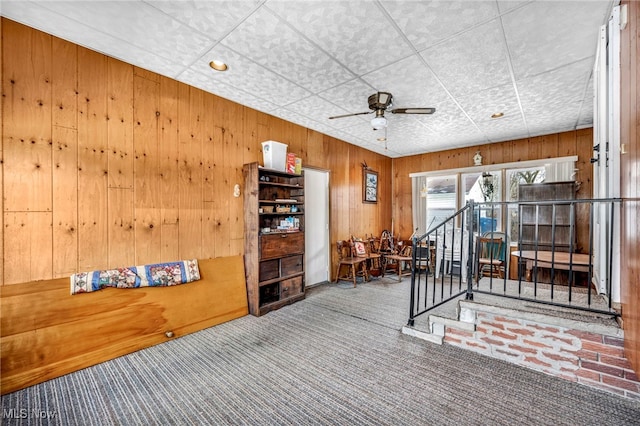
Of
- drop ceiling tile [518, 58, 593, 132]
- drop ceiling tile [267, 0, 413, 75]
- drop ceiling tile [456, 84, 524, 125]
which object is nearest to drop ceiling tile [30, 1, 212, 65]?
drop ceiling tile [267, 0, 413, 75]

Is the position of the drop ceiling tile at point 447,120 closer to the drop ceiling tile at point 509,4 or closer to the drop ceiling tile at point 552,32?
the drop ceiling tile at point 552,32

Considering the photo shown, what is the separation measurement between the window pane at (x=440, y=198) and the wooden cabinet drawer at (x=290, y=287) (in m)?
3.56

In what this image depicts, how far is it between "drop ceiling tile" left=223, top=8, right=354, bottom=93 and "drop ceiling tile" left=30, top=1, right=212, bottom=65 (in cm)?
35

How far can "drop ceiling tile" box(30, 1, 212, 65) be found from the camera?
200 cm

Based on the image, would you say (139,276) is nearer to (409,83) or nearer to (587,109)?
(409,83)

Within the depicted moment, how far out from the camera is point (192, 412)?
6.00ft

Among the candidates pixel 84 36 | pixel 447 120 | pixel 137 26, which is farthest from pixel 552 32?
pixel 84 36

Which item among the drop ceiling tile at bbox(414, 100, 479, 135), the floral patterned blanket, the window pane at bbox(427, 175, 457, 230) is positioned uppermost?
the drop ceiling tile at bbox(414, 100, 479, 135)

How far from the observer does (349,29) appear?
2213 mm

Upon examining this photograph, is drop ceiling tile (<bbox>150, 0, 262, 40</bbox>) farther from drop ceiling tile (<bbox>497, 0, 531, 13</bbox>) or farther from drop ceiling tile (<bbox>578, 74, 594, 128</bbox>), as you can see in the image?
drop ceiling tile (<bbox>578, 74, 594, 128</bbox>)

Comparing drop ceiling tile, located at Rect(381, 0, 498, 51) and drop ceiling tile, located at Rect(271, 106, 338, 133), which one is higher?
drop ceiling tile, located at Rect(381, 0, 498, 51)

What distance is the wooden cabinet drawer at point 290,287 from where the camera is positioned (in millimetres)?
3877

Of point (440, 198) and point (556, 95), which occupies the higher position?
point (556, 95)

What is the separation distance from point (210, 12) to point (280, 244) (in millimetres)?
2629
